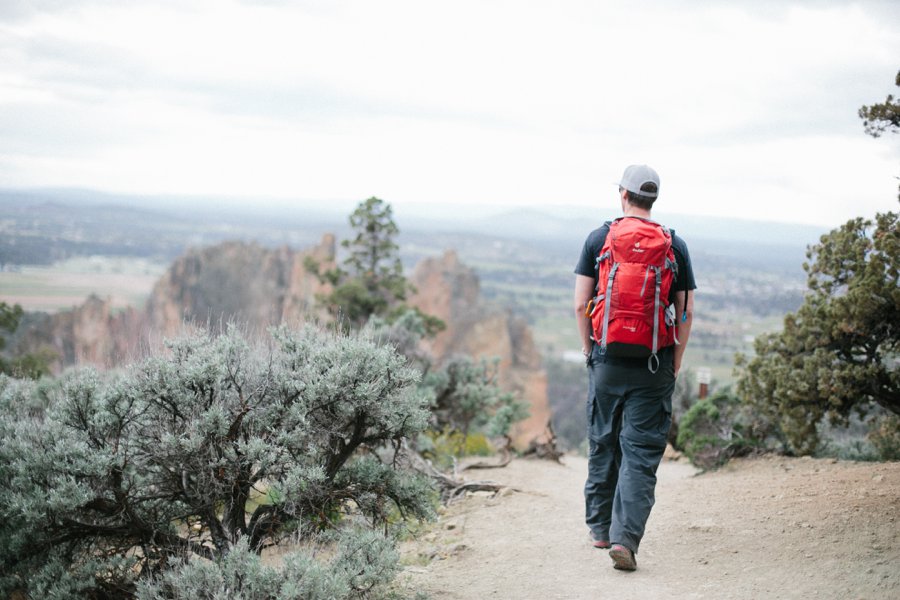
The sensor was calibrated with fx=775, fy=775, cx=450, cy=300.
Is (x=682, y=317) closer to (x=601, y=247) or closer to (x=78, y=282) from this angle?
(x=601, y=247)

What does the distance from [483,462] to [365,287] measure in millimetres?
9026

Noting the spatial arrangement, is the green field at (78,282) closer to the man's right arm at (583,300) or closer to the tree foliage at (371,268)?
the tree foliage at (371,268)

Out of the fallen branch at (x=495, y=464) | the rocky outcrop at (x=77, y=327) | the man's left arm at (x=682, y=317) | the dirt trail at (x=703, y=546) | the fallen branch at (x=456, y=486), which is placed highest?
the man's left arm at (x=682, y=317)

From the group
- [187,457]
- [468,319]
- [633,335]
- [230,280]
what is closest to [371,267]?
[187,457]

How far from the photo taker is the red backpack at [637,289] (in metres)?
4.81

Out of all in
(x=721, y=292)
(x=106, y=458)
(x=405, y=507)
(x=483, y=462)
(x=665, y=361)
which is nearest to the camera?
(x=106, y=458)

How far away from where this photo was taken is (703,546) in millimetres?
5605

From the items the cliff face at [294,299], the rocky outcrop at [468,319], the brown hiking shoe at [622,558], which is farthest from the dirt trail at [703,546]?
the rocky outcrop at [468,319]

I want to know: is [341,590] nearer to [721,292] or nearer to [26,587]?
[26,587]

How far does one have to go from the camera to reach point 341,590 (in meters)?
4.24

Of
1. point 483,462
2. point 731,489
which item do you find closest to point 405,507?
point 731,489

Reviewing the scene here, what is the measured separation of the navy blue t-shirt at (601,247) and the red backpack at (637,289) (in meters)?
0.08

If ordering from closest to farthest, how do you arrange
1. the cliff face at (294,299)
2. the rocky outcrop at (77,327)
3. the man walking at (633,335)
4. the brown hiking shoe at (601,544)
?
the man walking at (633,335) → the brown hiking shoe at (601,544) → the rocky outcrop at (77,327) → the cliff face at (294,299)

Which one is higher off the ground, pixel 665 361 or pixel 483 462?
pixel 665 361
